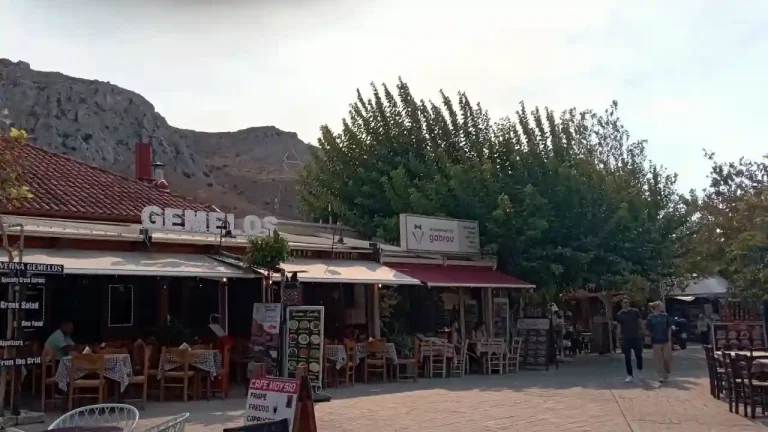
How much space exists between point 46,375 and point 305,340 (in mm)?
3710

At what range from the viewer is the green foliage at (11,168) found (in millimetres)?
9766

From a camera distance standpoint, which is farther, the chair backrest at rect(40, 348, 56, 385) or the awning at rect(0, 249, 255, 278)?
the awning at rect(0, 249, 255, 278)

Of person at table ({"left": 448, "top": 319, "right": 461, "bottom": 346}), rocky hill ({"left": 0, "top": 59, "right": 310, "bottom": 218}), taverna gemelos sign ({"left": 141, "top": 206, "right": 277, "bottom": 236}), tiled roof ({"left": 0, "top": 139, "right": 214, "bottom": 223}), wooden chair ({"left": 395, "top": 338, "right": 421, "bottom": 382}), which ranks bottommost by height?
wooden chair ({"left": 395, "top": 338, "right": 421, "bottom": 382})

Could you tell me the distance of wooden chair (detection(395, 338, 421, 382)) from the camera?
50.9 ft

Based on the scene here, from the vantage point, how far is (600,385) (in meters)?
14.6

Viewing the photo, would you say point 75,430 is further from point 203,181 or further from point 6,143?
point 203,181

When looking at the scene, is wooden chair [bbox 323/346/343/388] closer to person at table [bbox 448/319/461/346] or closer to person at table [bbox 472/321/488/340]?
person at table [bbox 448/319/461/346]

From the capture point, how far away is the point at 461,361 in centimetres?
1675

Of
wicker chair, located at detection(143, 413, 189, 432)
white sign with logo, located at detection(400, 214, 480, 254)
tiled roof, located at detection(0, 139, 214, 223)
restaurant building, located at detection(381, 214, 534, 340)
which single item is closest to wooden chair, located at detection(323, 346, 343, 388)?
restaurant building, located at detection(381, 214, 534, 340)

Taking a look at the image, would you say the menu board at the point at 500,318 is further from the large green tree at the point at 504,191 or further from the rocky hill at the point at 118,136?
the rocky hill at the point at 118,136

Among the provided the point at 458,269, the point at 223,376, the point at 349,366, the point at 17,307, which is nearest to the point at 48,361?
the point at 17,307

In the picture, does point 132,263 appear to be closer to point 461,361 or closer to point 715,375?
point 461,361

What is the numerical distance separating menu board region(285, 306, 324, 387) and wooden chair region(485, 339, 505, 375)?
6.23m

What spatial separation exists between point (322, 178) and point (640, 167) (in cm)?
1373
